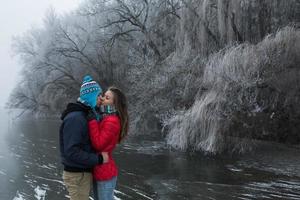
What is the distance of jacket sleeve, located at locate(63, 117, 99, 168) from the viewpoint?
4.07 m

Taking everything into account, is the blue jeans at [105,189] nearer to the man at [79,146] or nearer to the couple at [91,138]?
the couple at [91,138]

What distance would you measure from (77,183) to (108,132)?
1.88ft

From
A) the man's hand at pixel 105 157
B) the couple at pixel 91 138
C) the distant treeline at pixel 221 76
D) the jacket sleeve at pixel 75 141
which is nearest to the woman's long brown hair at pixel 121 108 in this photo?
the couple at pixel 91 138

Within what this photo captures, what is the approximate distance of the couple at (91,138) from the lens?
409 cm

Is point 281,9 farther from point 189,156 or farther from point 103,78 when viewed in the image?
point 103,78

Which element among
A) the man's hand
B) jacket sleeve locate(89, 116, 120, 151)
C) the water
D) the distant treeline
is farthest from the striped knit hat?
the distant treeline

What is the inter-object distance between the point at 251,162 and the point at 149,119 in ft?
28.2

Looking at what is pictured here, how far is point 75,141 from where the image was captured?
13.3 ft

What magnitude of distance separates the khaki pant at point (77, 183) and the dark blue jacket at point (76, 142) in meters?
0.06

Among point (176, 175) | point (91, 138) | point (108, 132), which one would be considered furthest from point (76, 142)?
point (176, 175)

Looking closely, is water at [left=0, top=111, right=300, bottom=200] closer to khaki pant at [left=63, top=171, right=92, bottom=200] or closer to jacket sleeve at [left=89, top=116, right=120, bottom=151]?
khaki pant at [left=63, top=171, right=92, bottom=200]

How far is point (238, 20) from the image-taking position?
54.4 ft

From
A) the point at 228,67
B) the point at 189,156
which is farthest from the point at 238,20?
the point at 189,156

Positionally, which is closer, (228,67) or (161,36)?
(228,67)
